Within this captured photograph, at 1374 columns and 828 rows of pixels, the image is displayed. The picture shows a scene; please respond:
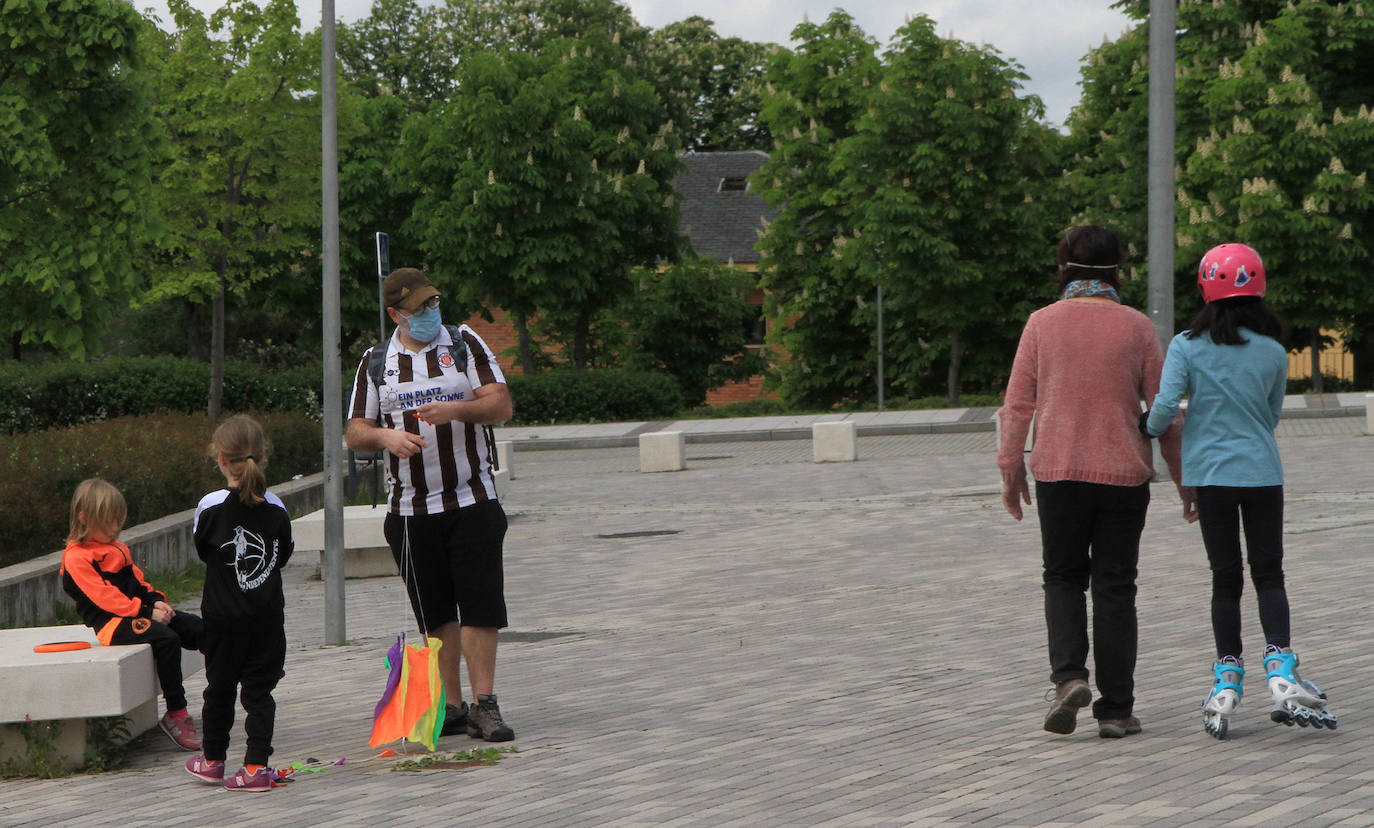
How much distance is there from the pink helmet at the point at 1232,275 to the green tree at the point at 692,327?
107 feet

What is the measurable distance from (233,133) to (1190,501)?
20.2 meters

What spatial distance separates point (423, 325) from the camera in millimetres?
6285

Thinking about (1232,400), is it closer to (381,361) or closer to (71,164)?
(381,361)

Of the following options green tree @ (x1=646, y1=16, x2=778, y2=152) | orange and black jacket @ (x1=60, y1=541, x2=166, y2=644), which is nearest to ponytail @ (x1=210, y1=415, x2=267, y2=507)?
orange and black jacket @ (x1=60, y1=541, x2=166, y2=644)

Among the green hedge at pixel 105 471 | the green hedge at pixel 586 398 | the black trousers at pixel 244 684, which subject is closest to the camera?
the black trousers at pixel 244 684

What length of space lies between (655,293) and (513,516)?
23.5 m

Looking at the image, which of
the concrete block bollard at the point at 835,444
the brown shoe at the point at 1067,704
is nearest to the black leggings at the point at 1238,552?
the brown shoe at the point at 1067,704

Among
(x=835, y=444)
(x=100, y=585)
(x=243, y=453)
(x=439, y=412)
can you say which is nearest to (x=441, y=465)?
(x=439, y=412)

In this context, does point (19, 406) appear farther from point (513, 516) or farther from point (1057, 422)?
point (1057, 422)

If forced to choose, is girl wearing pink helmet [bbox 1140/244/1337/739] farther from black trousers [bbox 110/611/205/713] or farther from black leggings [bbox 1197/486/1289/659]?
black trousers [bbox 110/611/205/713]

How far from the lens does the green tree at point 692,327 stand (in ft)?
128

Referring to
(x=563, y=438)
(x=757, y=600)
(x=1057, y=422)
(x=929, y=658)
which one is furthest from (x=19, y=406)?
(x=1057, y=422)

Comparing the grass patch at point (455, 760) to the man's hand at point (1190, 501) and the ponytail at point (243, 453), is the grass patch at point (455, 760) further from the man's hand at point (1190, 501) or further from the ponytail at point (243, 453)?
the man's hand at point (1190, 501)

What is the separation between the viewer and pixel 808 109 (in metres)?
38.4
